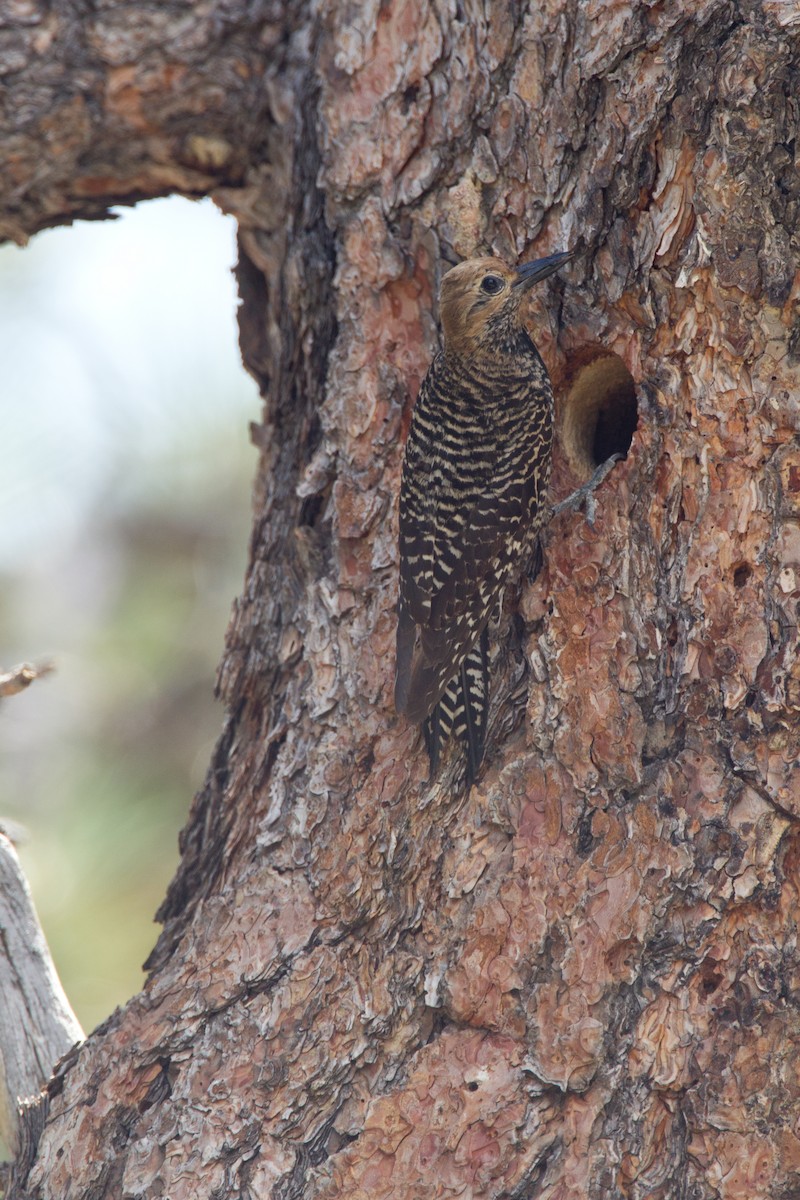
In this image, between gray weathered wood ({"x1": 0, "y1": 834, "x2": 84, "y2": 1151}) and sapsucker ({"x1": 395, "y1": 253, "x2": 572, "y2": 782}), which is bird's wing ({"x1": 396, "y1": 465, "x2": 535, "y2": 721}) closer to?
sapsucker ({"x1": 395, "y1": 253, "x2": 572, "y2": 782})

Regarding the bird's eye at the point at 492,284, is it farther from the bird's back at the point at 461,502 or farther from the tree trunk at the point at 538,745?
the bird's back at the point at 461,502

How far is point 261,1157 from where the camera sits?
2.66m

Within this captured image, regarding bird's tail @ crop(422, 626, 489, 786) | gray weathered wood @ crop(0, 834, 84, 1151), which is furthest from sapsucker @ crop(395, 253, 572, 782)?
gray weathered wood @ crop(0, 834, 84, 1151)

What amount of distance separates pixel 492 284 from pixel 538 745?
1.19m

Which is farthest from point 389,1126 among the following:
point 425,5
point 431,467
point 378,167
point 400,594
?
point 425,5

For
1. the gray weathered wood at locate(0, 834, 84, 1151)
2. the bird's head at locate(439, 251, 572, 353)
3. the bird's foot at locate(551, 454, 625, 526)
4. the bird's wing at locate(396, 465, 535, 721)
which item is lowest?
the gray weathered wood at locate(0, 834, 84, 1151)

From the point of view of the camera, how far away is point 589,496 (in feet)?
9.24

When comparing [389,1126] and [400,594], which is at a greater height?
[400,594]

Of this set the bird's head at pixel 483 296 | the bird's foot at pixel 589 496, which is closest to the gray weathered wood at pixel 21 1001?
the bird's foot at pixel 589 496

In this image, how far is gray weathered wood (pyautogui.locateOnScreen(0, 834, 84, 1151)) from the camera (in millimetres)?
2910

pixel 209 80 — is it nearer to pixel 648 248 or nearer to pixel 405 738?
pixel 648 248

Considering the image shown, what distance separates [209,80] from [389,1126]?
2892mm

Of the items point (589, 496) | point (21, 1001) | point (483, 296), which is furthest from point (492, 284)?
point (21, 1001)

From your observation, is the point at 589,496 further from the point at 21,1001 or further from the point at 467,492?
the point at 21,1001
